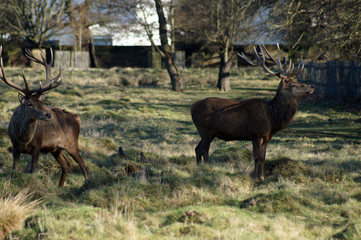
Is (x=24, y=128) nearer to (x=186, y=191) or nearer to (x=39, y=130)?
(x=39, y=130)

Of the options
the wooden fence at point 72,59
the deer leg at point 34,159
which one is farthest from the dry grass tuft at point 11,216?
the wooden fence at point 72,59

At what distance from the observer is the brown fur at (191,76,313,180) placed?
9.67m

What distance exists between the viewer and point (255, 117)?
973 centimetres

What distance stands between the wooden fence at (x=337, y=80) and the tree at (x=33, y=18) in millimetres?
26832

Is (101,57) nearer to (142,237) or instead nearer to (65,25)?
(65,25)

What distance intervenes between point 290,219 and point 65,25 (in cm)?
4407

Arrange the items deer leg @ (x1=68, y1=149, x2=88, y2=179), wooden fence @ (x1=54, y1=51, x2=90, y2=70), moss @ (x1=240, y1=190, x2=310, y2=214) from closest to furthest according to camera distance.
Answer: moss @ (x1=240, y1=190, x2=310, y2=214) → deer leg @ (x1=68, y1=149, x2=88, y2=179) → wooden fence @ (x1=54, y1=51, x2=90, y2=70)

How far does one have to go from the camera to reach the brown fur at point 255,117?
31.7 feet

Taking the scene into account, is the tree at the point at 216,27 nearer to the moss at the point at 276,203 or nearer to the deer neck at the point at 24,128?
the deer neck at the point at 24,128

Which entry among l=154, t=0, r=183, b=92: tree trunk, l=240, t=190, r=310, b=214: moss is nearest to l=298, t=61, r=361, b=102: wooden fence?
l=154, t=0, r=183, b=92: tree trunk

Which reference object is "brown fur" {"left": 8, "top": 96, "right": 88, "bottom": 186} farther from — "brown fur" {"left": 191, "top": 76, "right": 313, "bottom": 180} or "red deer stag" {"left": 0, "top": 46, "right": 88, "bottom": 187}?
"brown fur" {"left": 191, "top": 76, "right": 313, "bottom": 180}

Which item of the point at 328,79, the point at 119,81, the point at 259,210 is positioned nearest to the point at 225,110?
the point at 259,210

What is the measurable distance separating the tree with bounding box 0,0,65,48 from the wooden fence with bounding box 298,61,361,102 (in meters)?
26.8

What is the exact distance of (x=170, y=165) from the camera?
10117 millimetres
